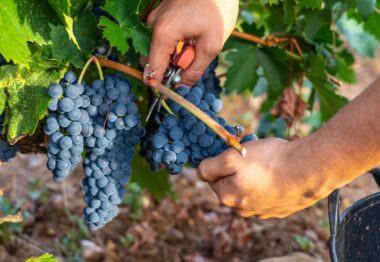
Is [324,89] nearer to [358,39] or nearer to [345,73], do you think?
[345,73]

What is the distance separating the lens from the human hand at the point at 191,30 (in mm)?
1205

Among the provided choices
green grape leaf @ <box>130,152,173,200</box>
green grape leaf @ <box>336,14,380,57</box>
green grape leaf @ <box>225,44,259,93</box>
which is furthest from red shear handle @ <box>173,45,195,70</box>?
green grape leaf @ <box>336,14,380,57</box>

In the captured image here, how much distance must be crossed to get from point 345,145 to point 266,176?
0.16 meters

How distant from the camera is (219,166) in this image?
1.14m

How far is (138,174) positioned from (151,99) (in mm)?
563

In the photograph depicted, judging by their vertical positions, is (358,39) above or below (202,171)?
below

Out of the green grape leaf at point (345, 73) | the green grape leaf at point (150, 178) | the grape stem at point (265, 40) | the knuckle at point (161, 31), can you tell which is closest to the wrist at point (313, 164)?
the knuckle at point (161, 31)

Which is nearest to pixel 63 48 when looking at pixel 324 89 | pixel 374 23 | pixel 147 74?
pixel 147 74

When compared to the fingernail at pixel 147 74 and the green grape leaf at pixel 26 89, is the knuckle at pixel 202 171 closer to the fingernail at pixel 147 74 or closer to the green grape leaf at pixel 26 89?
the fingernail at pixel 147 74

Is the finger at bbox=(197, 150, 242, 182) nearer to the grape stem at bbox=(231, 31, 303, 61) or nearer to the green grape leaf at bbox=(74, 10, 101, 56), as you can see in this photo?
the green grape leaf at bbox=(74, 10, 101, 56)

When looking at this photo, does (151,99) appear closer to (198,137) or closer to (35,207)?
(198,137)

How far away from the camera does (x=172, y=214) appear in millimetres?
2729

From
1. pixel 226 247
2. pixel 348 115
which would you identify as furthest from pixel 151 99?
pixel 226 247

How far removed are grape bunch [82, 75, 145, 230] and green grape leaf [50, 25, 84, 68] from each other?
0.07m
